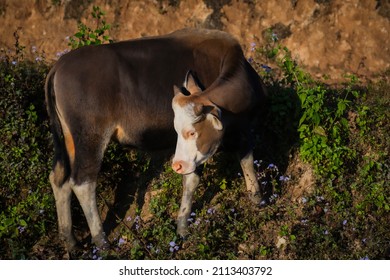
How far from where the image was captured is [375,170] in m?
6.92

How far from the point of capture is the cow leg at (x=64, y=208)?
21.4ft

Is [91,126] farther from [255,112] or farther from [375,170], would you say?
[375,170]

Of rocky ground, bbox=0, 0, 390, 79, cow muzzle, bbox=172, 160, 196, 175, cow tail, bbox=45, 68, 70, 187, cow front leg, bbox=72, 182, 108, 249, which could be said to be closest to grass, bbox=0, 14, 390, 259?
cow front leg, bbox=72, 182, 108, 249

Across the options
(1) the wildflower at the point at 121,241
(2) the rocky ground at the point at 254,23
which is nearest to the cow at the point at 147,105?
(1) the wildflower at the point at 121,241

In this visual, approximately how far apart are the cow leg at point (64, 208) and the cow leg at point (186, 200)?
3.55 feet

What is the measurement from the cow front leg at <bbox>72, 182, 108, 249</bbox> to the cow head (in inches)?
37.5

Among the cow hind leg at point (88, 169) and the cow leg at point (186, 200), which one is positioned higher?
the cow hind leg at point (88, 169)

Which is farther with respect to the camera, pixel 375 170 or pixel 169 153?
pixel 169 153

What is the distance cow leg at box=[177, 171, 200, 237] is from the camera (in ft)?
21.5

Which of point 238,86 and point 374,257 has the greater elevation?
point 238,86

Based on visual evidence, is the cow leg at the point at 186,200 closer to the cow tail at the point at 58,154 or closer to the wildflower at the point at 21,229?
the cow tail at the point at 58,154

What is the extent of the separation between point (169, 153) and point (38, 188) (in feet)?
4.99

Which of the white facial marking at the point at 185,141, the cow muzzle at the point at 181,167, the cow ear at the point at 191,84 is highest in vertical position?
the cow ear at the point at 191,84

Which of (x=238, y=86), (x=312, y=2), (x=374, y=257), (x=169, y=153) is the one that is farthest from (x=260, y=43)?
(x=374, y=257)
